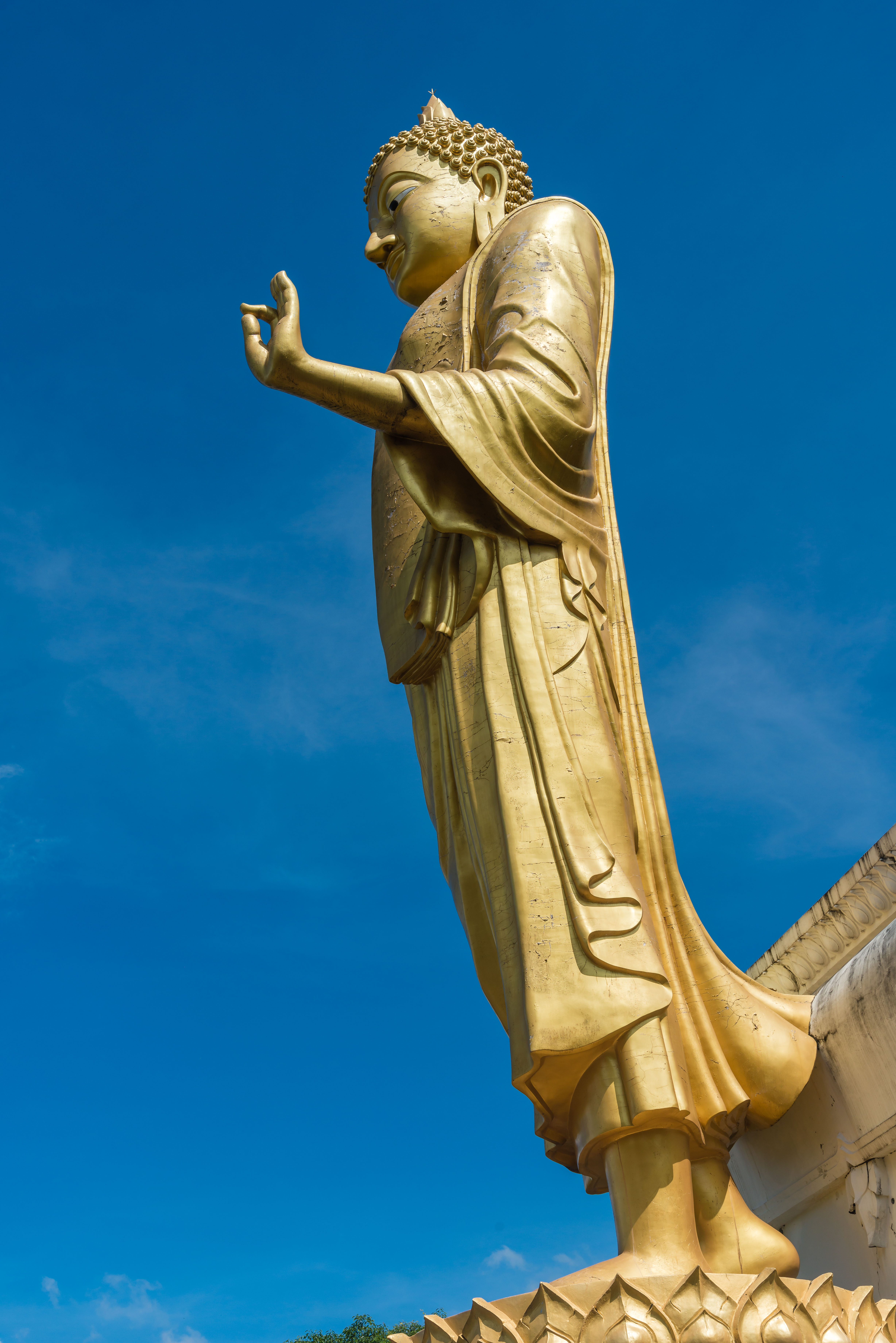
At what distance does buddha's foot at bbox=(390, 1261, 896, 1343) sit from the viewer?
298 centimetres

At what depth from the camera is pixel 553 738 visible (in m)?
4.09

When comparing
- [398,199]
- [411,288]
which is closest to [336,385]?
[411,288]

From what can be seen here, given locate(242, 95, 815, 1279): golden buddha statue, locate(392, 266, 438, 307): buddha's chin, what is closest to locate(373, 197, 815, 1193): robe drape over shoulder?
locate(242, 95, 815, 1279): golden buddha statue

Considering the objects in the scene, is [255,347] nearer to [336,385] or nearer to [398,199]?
[336,385]

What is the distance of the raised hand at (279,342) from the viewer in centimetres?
433

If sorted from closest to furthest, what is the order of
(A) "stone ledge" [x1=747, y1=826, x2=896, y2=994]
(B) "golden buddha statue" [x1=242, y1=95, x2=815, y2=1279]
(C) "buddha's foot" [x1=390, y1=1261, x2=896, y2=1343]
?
(C) "buddha's foot" [x1=390, y1=1261, x2=896, y2=1343]
(B) "golden buddha statue" [x1=242, y1=95, x2=815, y2=1279]
(A) "stone ledge" [x1=747, y1=826, x2=896, y2=994]

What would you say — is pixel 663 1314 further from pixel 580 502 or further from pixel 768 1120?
pixel 580 502

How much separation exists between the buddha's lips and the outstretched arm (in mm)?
1749

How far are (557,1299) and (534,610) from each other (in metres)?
2.26

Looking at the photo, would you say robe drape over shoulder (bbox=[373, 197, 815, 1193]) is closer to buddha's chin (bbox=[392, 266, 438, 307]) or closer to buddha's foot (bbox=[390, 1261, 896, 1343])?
buddha's foot (bbox=[390, 1261, 896, 1343])

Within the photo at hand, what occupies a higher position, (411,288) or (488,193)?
(488,193)

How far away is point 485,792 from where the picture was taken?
4.16 meters

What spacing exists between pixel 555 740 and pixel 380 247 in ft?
10.6

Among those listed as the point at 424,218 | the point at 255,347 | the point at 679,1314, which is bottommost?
the point at 679,1314
